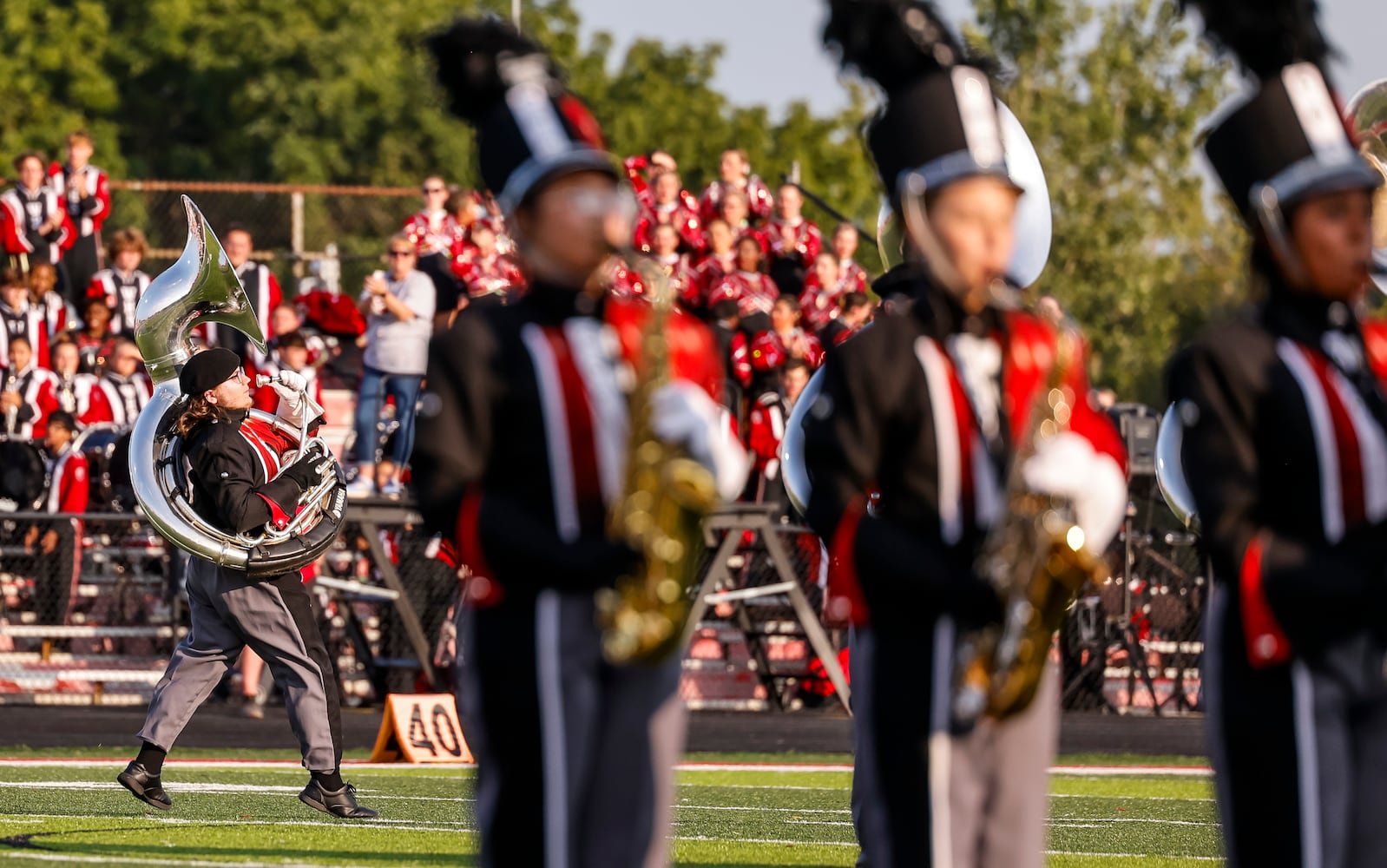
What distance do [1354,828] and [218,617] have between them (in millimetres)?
6957

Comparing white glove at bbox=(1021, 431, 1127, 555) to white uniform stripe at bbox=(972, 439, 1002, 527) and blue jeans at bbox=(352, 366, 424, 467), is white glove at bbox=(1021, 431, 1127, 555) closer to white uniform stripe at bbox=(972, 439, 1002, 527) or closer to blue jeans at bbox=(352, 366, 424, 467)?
white uniform stripe at bbox=(972, 439, 1002, 527)

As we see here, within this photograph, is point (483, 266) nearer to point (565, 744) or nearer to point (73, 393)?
point (73, 393)

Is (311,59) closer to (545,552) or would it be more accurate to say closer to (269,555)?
(269,555)

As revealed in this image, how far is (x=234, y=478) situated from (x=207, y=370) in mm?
531

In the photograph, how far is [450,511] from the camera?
4523 millimetres

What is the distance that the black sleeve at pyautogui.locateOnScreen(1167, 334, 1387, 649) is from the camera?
432 centimetres

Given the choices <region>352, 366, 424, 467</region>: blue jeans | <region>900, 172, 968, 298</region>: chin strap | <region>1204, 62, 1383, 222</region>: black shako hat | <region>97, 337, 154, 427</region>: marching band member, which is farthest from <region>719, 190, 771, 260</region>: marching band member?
<region>900, 172, 968, 298</region>: chin strap

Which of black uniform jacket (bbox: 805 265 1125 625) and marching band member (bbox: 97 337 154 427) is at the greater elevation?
marching band member (bbox: 97 337 154 427)

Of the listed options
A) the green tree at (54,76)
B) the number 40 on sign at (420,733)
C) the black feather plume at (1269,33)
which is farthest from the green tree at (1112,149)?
the black feather plume at (1269,33)

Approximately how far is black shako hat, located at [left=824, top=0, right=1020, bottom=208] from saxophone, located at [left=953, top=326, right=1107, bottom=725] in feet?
2.03

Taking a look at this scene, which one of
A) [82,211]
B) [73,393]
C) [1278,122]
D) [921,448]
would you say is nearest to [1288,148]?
[1278,122]

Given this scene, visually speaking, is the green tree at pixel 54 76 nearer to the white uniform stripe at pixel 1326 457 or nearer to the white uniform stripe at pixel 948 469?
the white uniform stripe at pixel 948 469

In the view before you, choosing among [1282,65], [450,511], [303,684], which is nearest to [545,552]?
[450,511]

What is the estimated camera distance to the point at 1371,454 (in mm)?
4457
